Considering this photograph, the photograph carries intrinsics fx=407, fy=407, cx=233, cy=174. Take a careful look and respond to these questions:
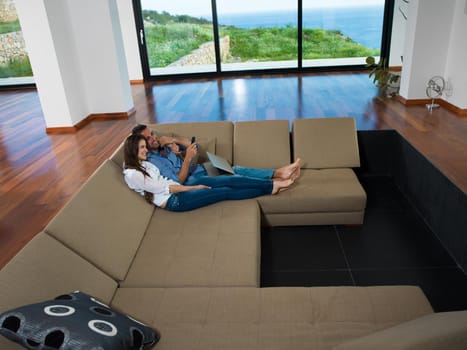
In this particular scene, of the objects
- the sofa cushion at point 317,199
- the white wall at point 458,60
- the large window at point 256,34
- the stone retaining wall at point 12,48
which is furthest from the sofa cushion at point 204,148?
the stone retaining wall at point 12,48

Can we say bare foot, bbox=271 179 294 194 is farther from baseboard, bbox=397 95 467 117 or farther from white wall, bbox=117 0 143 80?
white wall, bbox=117 0 143 80

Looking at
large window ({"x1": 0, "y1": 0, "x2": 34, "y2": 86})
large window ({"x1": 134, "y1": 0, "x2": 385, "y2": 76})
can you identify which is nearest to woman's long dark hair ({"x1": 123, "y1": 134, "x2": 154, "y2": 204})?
large window ({"x1": 134, "y1": 0, "x2": 385, "y2": 76})

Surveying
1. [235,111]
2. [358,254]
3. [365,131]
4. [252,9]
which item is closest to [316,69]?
[252,9]

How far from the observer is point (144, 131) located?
296cm

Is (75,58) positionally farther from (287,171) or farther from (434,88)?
(434,88)

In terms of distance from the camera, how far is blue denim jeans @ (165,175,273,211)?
283cm

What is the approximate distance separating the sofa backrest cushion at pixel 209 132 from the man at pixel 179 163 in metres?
0.16

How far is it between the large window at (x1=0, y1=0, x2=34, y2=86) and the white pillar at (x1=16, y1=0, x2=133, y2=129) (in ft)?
11.6

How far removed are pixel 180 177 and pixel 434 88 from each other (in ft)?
12.7

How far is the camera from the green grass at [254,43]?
7.68 m

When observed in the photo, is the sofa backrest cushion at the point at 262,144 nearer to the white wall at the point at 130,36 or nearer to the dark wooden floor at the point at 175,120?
the dark wooden floor at the point at 175,120

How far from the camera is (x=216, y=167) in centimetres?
315

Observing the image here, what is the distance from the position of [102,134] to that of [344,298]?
4.01 m

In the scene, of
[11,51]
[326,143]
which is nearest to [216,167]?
[326,143]
